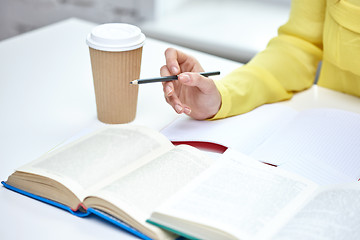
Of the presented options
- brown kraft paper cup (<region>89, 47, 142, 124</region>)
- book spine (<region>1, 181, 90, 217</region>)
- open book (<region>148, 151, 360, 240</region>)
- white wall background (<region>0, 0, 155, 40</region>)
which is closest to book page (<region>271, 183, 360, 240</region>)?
open book (<region>148, 151, 360, 240</region>)

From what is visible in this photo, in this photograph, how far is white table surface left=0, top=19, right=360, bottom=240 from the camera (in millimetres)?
655

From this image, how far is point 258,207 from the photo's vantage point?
2.03ft

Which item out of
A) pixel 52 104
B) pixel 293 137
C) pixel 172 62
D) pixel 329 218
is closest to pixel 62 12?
pixel 52 104

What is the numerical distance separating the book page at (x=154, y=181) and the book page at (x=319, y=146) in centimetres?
15

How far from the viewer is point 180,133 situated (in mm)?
889

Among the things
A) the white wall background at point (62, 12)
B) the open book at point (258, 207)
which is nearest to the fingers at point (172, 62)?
the open book at point (258, 207)

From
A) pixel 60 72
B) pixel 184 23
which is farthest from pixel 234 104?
pixel 184 23

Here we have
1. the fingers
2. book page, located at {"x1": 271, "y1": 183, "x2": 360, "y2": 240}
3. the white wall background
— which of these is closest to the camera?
book page, located at {"x1": 271, "y1": 183, "x2": 360, "y2": 240}

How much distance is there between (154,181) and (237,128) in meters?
0.31

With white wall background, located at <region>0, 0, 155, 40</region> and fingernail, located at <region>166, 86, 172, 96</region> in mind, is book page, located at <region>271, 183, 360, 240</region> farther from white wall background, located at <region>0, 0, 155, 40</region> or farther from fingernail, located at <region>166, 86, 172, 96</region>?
white wall background, located at <region>0, 0, 155, 40</region>

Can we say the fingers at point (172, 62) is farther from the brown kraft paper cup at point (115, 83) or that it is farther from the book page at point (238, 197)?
the book page at point (238, 197)

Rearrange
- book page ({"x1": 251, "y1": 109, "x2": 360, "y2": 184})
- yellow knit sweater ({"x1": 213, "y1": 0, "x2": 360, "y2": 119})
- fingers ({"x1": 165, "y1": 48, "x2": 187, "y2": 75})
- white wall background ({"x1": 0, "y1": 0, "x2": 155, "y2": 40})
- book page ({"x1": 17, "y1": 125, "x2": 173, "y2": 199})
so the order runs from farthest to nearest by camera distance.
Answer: white wall background ({"x1": 0, "y1": 0, "x2": 155, "y2": 40}) → yellow knit sweater ({"x1": 213, "y1": 0, "x2": 360, "y2": 119}) → fingers ({"x1": 165, "y1": 48, "x2": 187, "y2": 75}) → book page ({"x1": 251, "y1": 109, "x2": 360, "y2": 184}) → book page ({"x1": 17, "y1": 125, "x2": 173, "y2": 199})

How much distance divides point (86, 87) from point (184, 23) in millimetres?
1100

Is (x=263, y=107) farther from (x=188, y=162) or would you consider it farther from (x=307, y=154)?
(x=188, y=162)
